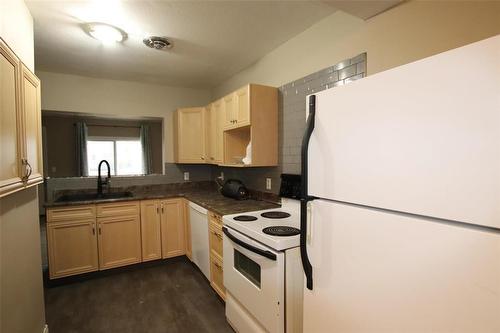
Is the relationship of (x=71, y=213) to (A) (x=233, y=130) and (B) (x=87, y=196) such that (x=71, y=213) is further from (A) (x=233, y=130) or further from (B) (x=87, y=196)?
(A) (x=233, y=130)

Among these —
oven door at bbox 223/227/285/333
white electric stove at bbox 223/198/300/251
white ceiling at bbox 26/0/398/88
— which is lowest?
oven door at bbox 223/227/285/333

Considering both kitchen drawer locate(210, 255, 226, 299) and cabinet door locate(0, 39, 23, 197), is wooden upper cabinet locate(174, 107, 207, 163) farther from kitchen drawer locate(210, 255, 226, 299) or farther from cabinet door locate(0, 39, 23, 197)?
cabinet door locate(0, 39, 23, 197)

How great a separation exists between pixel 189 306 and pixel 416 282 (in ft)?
6.91

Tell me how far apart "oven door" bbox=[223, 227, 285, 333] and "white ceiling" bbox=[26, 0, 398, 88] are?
62.4 inches

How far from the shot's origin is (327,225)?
1.09 meters

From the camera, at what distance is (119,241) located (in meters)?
2.96

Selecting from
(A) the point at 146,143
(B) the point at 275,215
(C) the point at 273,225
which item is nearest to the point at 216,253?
(B) the point at 275,215

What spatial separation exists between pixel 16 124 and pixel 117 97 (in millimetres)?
2411

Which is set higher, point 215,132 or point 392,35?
point 392,35

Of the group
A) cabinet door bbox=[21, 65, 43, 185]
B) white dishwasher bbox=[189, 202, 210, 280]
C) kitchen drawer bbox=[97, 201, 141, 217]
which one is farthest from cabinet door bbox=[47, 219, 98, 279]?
cabinet door bbox=[21, 65, 43, 185]

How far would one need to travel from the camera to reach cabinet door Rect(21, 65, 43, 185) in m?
1.35

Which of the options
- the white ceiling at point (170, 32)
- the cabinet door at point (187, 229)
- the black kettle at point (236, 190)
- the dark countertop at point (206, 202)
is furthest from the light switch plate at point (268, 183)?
the white ceiling at point (170, 32)

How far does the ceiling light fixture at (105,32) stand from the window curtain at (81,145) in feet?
14.3

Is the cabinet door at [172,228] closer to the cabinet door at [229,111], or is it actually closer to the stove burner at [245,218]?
the cabinet door at [229,111]
